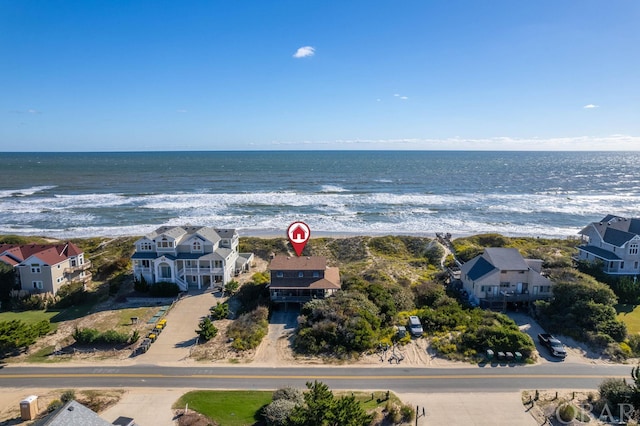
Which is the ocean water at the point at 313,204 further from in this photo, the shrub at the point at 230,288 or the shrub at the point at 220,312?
the shrub at the point at 220,312

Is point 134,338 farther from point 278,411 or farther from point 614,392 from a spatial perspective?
point 614,392

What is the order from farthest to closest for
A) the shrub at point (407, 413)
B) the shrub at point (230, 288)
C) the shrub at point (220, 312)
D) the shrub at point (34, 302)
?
the shrub at point (230, 288) → the shrub at point (34, 302) → the shrub at point (220, 312) → the shrub at point (407, 413)

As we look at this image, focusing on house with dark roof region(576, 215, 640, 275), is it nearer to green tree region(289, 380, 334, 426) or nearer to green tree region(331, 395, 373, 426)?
green tree region(331, 395, 373, 426)

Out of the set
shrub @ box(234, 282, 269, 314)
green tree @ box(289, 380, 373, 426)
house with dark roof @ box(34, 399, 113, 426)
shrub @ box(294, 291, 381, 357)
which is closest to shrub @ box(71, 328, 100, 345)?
shrub @ box(234, 282, 269, 314)

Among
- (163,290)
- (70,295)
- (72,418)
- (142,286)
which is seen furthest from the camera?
(142,286)

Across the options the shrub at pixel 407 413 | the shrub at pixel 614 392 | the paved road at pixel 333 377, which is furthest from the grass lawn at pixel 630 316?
the shrub at pixel 407 413

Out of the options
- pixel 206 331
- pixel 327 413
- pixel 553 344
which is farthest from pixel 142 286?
pixel 553 344
